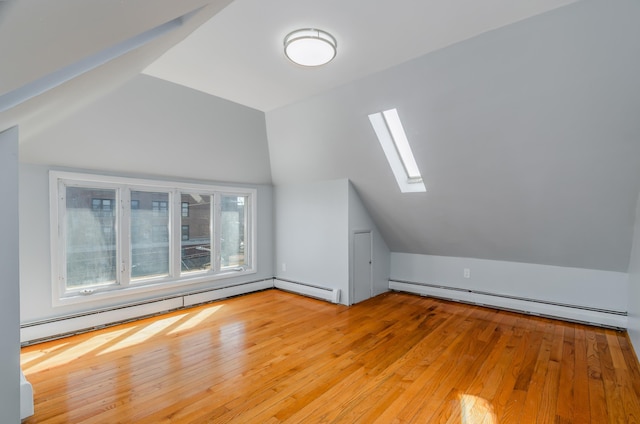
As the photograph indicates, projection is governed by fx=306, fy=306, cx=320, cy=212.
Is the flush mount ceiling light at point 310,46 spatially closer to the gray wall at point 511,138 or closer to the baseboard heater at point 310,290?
the gray wall at point 511,138

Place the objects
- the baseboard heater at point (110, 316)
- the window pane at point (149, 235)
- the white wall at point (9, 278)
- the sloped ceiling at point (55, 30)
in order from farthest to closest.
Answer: the window pane at point (149, 235) → the baseboard heater at point (110, 316) → the white wall at point (9, 278) → the sloped ceiling at point (55, 30)

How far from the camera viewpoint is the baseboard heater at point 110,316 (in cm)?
317

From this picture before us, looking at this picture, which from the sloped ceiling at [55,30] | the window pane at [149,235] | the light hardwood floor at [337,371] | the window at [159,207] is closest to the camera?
the sloped ceiling at [55,30]

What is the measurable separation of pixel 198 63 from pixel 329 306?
11.1ft

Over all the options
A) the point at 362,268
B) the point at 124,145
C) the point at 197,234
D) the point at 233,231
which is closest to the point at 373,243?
the point at 362,268

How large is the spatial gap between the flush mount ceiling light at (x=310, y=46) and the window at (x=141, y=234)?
2756mm

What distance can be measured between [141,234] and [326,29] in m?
3.43

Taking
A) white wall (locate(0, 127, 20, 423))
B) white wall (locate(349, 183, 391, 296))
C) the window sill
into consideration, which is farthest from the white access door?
white wall (locate(0, 127, 20, 423))

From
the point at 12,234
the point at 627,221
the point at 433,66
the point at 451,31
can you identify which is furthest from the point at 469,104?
the point at 12,234

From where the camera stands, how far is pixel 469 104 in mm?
2738

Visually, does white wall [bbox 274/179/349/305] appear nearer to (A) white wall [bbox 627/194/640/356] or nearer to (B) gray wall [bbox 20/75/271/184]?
(B) gray wall [bbox 20/75/271/184]

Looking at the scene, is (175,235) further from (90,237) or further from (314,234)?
(314,234)

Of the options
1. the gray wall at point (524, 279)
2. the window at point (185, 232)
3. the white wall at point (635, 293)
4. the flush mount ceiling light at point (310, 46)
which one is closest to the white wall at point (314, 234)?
the gray wall at point (524, 279)

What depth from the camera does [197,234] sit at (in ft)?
15.0
